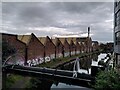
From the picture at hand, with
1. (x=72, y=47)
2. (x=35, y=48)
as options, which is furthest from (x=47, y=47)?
(x=72, y=47)

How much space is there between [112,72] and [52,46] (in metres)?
25.7

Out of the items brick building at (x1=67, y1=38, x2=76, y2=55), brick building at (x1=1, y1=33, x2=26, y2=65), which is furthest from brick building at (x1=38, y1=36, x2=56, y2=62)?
brick building at (x1=67, y1=38, x2=76, y2=55)

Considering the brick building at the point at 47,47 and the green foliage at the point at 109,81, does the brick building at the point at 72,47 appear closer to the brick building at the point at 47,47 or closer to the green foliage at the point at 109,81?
the brick building at the point at 47,47

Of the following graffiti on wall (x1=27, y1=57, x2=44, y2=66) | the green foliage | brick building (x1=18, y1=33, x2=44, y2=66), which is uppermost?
brick building (x1=18, y1=33, x2=44, y2=66)

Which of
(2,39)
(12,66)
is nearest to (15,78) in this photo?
(12,66)

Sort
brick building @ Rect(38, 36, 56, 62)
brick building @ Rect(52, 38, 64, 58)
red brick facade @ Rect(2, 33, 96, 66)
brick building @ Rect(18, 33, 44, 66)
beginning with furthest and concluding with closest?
brick building @ Rect(52, 38, 64, 58) < brick building @ Rect(38, 36, 56, 62) < brick building @ Rect(18, 33, 44, 66) < red brick facade @ Rect(2, 33, 96, 66)

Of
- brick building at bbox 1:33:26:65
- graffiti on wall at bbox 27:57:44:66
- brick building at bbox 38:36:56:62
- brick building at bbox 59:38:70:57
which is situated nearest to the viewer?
brick building at bbox 1:33:26:65

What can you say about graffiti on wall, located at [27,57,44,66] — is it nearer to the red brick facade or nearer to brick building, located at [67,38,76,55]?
the red brick facade

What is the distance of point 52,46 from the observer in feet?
126

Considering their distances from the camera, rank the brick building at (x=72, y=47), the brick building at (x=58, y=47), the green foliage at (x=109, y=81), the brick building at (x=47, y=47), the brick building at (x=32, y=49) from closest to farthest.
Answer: the green foliage at (x=109, y=81) → the brick building at (x=32, y=49) → the brick building at (x=47, y=47) → the brick building at (x=58, y=47) → the brick building at (x=72, y=47)

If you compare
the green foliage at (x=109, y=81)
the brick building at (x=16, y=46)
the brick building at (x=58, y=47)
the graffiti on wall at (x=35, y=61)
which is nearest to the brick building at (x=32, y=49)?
the graffiti on wall at (x=35, y=61)

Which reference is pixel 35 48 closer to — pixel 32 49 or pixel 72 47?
pixel 32 49

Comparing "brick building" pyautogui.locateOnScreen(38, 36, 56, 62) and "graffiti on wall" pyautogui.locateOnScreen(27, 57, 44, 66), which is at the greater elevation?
"brick building" pyautogui.locateOnScreen(38, 36, 56, 62)

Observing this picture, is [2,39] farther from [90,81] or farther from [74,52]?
[74,52]
